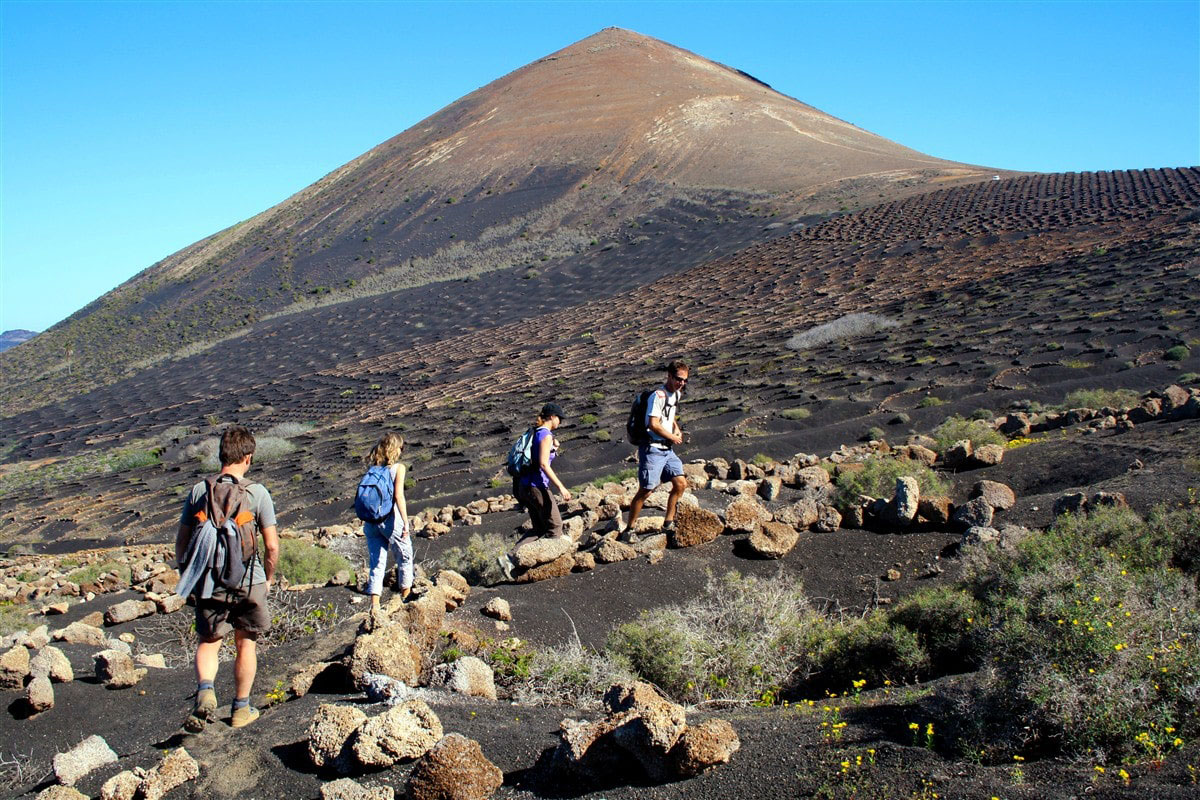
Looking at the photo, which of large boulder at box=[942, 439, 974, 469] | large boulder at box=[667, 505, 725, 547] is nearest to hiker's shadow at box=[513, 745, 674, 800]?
large boulder at box=[667, 505, 725, 547]

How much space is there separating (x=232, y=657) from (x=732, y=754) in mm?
3623

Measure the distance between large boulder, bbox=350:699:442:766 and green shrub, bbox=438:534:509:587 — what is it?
366 centimetres

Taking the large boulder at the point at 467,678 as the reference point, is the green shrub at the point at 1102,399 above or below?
below

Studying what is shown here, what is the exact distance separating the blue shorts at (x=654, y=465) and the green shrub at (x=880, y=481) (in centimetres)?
164

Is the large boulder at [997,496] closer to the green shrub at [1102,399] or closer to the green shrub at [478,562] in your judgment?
the green shrub at [478,562]

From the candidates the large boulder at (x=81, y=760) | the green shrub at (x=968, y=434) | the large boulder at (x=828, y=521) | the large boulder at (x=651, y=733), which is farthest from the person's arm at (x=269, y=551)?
the green shrub at (x=968, y=434)

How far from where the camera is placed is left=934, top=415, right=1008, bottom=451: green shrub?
418 inches

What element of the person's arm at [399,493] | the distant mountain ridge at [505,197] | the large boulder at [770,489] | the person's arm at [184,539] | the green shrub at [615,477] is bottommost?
the green shrub at [615,477]

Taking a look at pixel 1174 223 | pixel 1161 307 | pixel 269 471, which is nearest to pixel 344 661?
pixel 269 471

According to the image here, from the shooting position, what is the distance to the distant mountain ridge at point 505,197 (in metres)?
49.9

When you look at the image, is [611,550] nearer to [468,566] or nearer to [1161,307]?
[468,566]

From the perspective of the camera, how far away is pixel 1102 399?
1266 centimetres

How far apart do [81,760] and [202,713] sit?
0.49 m

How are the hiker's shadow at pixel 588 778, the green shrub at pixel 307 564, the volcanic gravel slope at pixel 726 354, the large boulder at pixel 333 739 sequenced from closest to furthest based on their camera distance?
1. the hiker's shadow at pixel 588 778
2. the large boulder at pixel 333 739
3. the green shrub at pixel 307 564
4. the volcanic gravel slope at pixel 726 354
